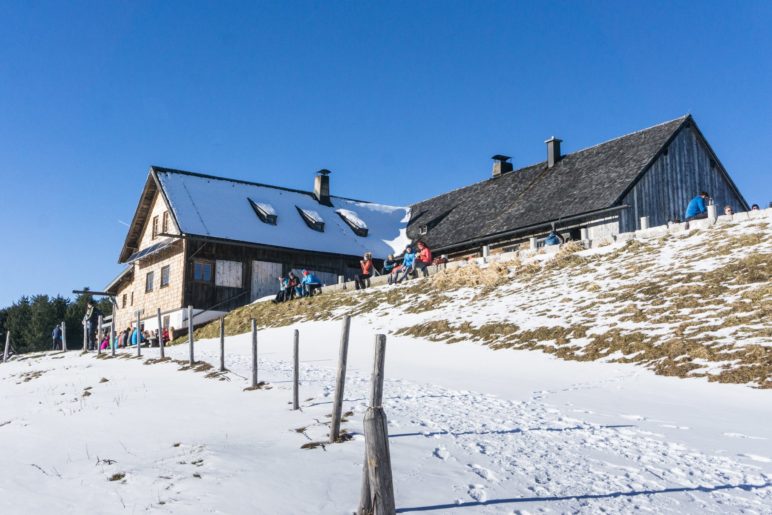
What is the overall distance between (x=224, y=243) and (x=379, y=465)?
2807 centimetres

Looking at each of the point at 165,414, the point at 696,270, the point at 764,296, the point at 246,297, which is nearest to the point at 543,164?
the point at 246,297

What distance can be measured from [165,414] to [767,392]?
29.2 feet

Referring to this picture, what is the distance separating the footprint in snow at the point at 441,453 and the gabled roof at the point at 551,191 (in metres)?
20.1

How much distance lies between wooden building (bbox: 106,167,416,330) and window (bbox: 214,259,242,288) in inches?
1.8

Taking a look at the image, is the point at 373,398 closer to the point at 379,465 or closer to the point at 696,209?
the point at 379,465

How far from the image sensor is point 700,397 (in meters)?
10.9

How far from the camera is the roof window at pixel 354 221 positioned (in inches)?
1511

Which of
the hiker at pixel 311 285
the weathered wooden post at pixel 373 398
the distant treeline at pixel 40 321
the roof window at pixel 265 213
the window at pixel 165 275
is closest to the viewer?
the weathered wooden post at pixel 373 398

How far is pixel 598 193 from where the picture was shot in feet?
91.2

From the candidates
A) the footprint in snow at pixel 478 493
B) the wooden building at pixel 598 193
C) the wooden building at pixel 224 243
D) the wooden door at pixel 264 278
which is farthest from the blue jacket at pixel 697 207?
the wooden door at pixel 264 278

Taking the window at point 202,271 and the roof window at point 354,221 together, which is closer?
the window at point 202,271

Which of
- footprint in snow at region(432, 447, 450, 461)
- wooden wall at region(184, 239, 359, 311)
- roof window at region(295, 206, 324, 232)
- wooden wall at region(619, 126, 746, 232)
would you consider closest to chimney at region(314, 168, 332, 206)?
roof window at region(295, 206, 324, 232)

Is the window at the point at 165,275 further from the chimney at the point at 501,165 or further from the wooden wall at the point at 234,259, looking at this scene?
the chimney at the point at 501,165

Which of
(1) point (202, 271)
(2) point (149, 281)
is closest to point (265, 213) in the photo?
(1) point (202, 271)
